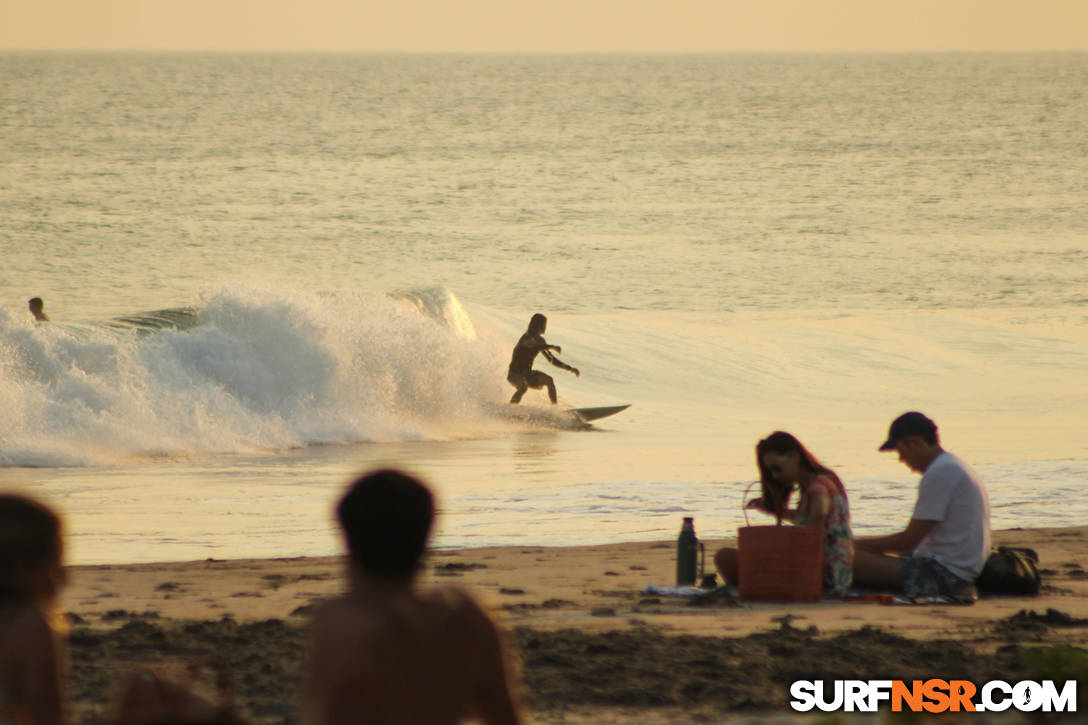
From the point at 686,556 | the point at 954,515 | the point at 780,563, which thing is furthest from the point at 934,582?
the point at 686,556

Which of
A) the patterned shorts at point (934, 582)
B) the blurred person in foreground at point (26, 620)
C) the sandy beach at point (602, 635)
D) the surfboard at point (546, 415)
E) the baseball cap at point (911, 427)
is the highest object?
the baseball cap at point (911, 427)

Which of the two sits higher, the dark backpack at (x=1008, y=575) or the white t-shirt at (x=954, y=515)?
the white t-shirt at (x=954, y=515)

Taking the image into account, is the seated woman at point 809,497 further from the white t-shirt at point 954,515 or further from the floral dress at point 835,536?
the white t-shirt at point 954,515

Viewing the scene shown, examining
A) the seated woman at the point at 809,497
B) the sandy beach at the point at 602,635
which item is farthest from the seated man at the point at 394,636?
the seated woman at the point at 809,497

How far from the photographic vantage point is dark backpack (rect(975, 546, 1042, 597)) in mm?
7090

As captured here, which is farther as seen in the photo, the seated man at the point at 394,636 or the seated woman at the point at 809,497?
the seated woman at the point at 809,497

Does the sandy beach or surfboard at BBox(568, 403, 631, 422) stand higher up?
surfboard at BBox(568, 403, 631, 422)

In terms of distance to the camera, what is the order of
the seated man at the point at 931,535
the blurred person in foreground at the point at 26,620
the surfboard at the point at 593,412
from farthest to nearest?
1. the surfboard at the point at 593,412
2. the seated man at the point at 931,535
3. the blurred person in foreground at the point at 26,620

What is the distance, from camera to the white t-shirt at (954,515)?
22.1ft

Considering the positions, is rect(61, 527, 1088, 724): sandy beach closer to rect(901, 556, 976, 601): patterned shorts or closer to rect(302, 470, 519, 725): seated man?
rect(901, 556, 976, 601): patterned shorts

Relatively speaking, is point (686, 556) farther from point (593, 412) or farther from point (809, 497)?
point (593, 412)

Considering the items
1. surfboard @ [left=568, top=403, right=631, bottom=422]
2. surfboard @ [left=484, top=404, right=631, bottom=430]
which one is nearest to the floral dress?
surfboard @ [left=484, top=404, right=631, bottom=430]

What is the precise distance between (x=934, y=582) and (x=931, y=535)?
0.72 feet

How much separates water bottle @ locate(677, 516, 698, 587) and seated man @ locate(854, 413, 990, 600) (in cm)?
75
